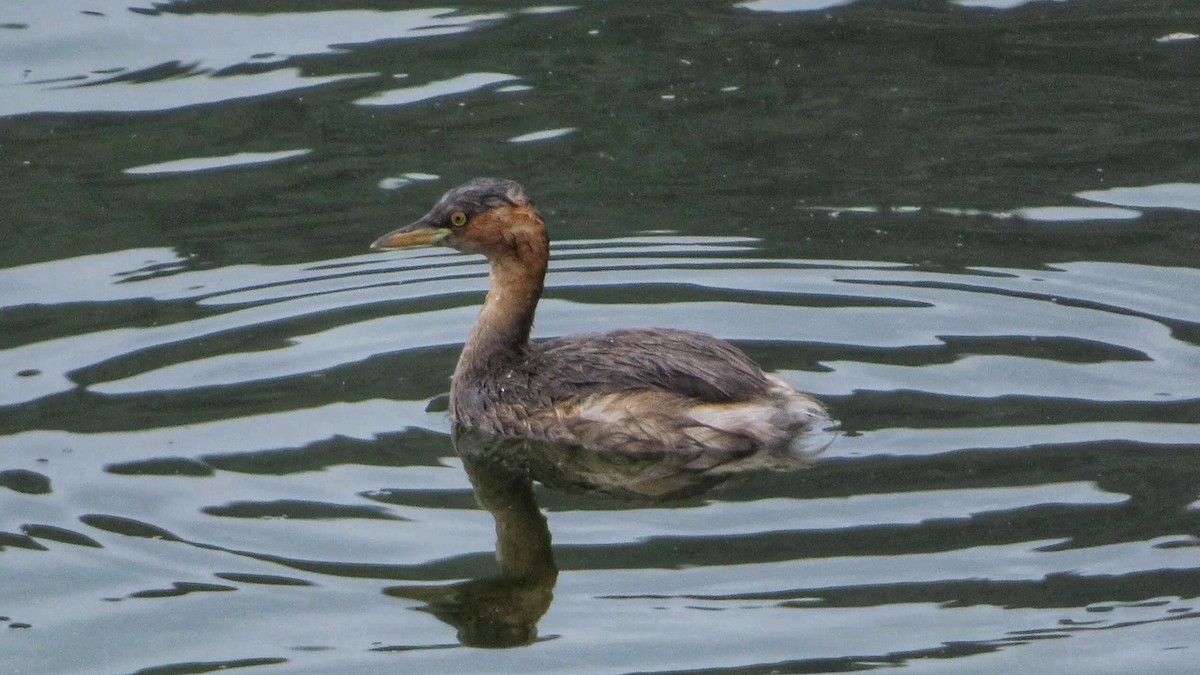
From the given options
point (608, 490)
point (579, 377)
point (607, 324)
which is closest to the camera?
point (608, 490)

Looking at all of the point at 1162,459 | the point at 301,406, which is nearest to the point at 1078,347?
the point at 1162,459

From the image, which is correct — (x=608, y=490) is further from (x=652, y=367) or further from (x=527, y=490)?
(x=652, y=367)

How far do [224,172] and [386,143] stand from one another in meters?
0.94

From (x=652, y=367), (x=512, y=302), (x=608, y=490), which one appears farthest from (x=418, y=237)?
(x=608, y=490)

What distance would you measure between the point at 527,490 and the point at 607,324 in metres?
1.66

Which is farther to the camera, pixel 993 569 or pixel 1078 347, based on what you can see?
pixel 1078 347

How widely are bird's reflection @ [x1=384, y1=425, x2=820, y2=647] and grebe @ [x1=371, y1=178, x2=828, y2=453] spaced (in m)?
0.06

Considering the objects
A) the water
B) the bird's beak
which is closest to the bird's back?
the water

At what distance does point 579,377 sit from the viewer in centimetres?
805

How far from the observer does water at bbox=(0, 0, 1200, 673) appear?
646 cm

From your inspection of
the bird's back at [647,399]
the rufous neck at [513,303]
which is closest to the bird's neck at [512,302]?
the rufous neck at [513,303]

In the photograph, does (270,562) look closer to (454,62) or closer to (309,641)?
(309,641)

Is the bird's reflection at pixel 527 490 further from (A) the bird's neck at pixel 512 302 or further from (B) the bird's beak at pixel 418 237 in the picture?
(B) the bird's beak at pixel 418 237

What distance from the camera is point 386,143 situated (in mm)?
11781
